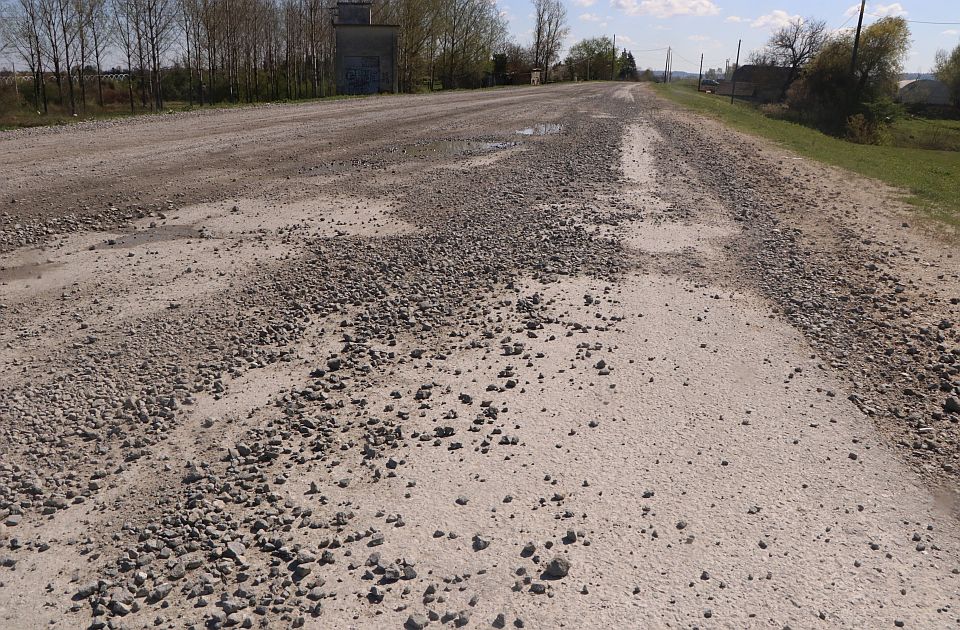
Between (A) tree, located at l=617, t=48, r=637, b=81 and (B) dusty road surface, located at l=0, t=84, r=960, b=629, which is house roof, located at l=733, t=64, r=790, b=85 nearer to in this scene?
(A) tree, located at l=617, t=48, r=637, b=81

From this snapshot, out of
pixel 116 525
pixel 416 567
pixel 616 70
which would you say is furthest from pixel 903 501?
pixel 616 70

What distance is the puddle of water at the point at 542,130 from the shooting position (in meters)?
22.6

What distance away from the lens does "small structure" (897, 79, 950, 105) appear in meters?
78.9

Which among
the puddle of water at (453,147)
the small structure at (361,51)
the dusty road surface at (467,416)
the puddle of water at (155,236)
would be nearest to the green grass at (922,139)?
the puddle of water at (453,147)

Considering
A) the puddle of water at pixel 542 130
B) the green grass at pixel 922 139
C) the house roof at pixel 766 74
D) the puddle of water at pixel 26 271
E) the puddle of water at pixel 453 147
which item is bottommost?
the puddle of water at pixel 26 271

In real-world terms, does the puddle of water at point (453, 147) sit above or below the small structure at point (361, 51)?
below

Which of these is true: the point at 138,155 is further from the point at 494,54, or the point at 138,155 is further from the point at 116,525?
the point at 494,54

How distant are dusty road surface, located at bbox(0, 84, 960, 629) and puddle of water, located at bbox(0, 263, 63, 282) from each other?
4cm

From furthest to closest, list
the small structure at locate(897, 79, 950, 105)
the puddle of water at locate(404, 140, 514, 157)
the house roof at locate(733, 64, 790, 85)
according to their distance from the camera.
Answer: the house roof at locate(733, 64, 790, 85), the small structure at locate(897, 79, 950, 105), the puddle of water at locate(404, 140, 514, 157)

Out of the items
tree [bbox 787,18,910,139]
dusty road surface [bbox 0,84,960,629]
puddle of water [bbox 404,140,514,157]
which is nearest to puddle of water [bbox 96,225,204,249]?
dusty road surface [bbox 0,84,960,629]

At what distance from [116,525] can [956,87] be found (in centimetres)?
9336

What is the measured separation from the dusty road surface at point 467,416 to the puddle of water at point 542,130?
12.0 m

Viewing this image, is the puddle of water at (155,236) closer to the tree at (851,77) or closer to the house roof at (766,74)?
the tree at (851,77)

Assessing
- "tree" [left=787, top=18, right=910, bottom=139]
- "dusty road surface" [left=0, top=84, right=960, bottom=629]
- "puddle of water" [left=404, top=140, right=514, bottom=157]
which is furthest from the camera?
"tree" [left=787, top=18, right=910, bottom=139]
